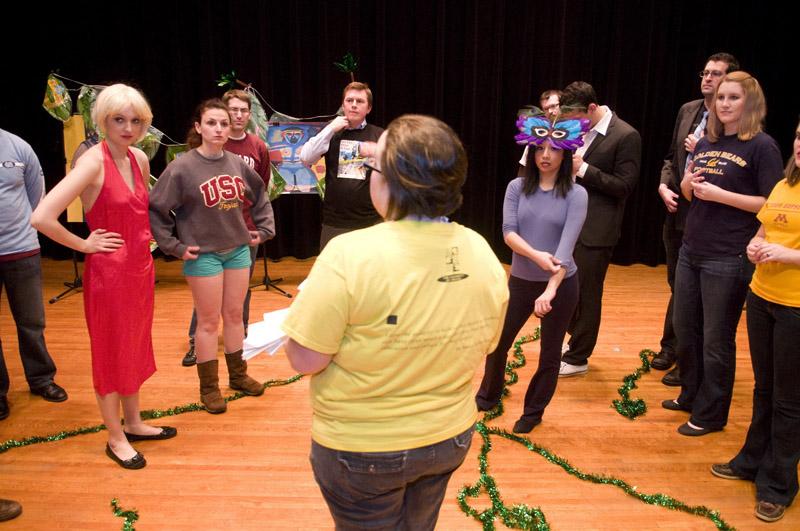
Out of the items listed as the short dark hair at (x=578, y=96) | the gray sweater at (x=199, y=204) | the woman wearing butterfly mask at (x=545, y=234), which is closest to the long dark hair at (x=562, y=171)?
the woman wearing butterfly mask at (x=545, y=234)

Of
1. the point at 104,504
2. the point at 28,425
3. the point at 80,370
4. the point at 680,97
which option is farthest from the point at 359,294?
the point at 680,97

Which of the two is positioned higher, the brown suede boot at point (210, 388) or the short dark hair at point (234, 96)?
the short dark hair at point (234, 96)

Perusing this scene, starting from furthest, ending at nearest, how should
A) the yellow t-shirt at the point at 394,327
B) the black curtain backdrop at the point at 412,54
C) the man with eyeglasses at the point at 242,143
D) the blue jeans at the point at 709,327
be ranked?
the black curtain backdrop at the point at 412,54, the man with eyeglasses at the point at 242,143, the blue jeans at the point at 709,327, the yellow t-shirt at the point at 394,327

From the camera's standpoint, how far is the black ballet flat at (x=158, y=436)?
2895 millimetres

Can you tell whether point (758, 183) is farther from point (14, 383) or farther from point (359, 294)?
point (14, 383)

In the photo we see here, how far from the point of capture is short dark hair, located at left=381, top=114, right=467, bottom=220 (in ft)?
4.09

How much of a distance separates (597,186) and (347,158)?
148cm

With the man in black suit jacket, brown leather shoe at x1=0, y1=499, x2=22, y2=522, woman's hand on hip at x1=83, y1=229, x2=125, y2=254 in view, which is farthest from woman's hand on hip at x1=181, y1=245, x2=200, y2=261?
the man in black suit jacket

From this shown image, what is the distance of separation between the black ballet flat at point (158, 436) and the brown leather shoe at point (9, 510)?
581 millimetres

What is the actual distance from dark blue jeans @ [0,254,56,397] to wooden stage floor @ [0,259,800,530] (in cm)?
16

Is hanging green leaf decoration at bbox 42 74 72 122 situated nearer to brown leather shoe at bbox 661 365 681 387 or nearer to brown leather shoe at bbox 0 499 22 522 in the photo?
brown leather shoe at bbox 0 499 22 522

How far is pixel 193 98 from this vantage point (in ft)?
22.1

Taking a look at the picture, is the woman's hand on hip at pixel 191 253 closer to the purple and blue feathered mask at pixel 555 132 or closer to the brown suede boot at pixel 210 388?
the brown suede boot at pixel 210 388

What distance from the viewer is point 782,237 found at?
2.28 metres
